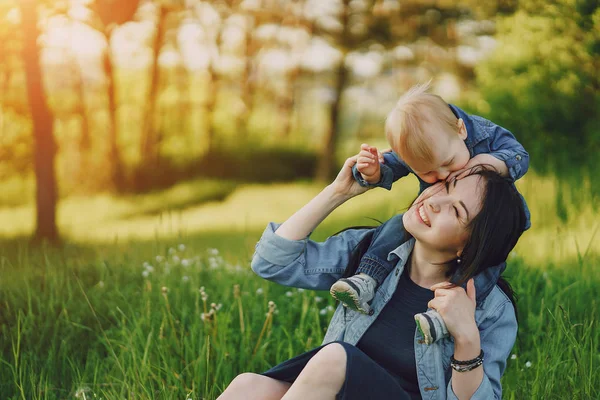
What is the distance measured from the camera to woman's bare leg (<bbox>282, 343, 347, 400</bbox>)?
1.88 metres

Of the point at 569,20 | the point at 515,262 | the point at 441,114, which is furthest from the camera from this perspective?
the point at 569,20

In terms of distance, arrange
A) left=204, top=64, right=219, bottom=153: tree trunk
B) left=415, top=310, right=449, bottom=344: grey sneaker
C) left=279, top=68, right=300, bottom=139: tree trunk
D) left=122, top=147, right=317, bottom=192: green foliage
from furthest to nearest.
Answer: left=279, top=68, right=300, bottom=139: tree trunk, left=204, top=64, right=219, bottom=153: tree trunk, left=122, top=147, right=317, bottom=192: green foliage, left=415, top=310, right=449, bottom=344: grey sneaker

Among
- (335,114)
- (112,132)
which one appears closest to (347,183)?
(112,132)

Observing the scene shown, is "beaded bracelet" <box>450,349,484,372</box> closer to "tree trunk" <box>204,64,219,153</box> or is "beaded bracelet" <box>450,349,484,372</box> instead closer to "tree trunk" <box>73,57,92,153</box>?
"tree trunk" <box>73,57,92,153</box>

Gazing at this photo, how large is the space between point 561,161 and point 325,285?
5982mm

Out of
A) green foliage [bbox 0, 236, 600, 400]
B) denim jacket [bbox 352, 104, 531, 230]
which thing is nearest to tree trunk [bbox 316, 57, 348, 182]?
green foliage [bbox 0, 236, 600, 400]

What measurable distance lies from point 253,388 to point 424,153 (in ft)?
3.29

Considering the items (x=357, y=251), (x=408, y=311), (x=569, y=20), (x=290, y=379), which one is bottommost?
(x=290, y=379)

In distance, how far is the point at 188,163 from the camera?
658 inches

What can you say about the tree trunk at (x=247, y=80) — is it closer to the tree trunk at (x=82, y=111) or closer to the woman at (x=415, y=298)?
the tree trunk at (x=82, y=111)

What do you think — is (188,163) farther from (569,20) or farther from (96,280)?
(96,280)

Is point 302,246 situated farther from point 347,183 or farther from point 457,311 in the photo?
point 457,311

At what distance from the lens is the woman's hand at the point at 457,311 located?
2.01 m

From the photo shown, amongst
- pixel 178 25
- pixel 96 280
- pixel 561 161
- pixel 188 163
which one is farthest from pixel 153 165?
pixel 96 280
